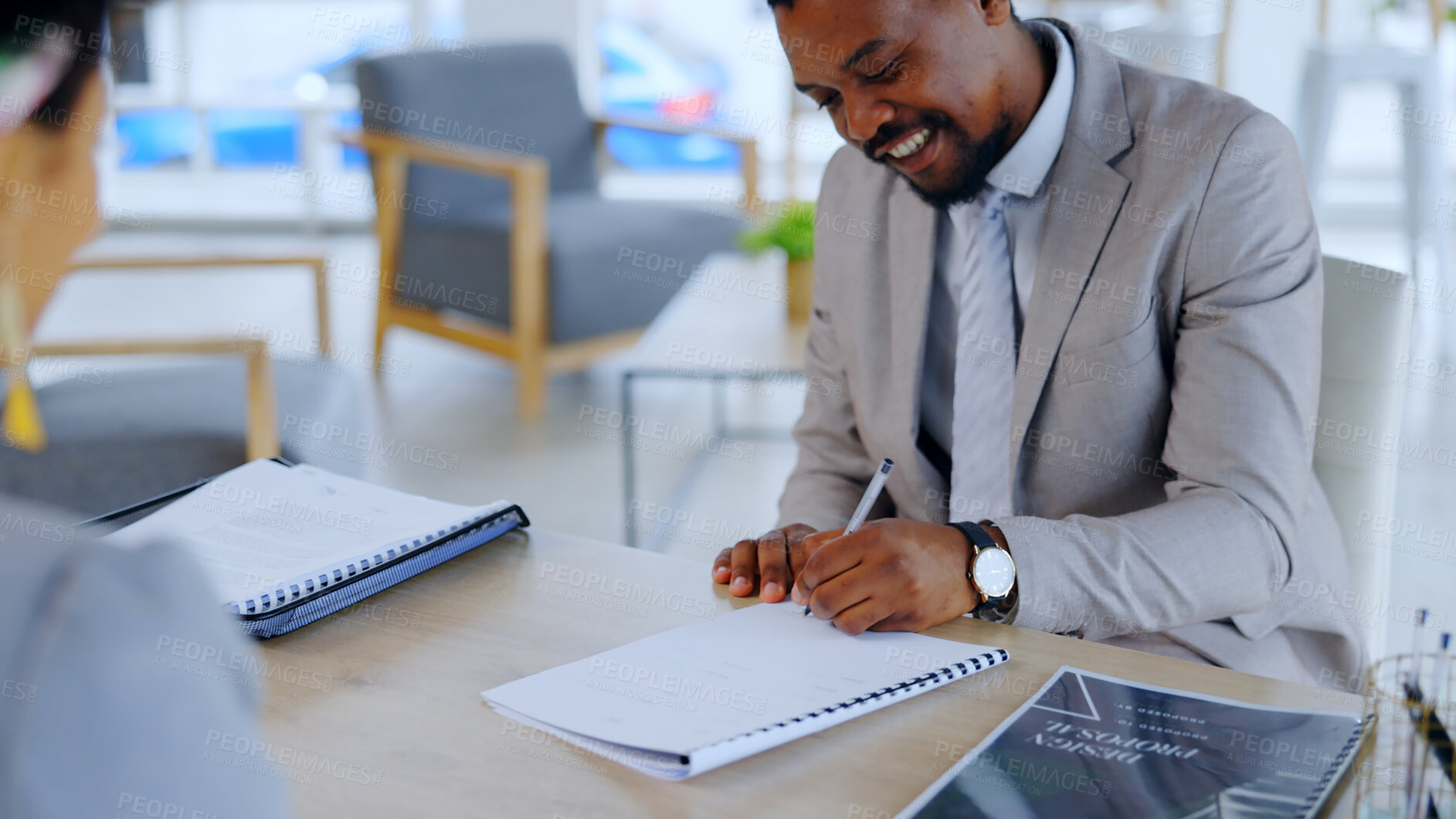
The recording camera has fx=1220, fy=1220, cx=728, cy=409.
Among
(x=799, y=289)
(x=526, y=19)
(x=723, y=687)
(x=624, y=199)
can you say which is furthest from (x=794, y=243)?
(x=526, y=19)

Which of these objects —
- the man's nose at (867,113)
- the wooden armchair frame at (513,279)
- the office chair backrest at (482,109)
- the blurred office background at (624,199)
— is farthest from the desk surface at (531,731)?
the office chair backrest at (482,109)

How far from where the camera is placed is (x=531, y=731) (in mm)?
728

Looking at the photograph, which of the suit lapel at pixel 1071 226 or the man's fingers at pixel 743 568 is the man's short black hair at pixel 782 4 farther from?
the man's fingers at pixel 743 568

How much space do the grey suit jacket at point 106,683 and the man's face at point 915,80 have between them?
0.93 meters

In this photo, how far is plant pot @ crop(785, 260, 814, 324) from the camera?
2.61 meters

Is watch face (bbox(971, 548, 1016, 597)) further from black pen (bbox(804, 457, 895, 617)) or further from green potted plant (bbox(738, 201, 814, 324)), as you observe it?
green potted plant (bbox(738, 201, 814, 324))

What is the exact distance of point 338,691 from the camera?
0.78 metres

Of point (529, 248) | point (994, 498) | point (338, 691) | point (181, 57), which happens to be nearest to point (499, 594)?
point (338, 691)

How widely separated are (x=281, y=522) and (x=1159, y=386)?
802mm

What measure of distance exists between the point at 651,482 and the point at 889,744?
2.30 metres

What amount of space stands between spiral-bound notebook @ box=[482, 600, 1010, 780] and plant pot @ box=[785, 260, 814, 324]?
1784mm

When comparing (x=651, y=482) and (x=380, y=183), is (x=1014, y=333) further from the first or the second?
(x=380, y=183)

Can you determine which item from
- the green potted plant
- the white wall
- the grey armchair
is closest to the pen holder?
the green potted plant

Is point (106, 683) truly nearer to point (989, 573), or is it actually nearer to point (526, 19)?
point (989, 573)
